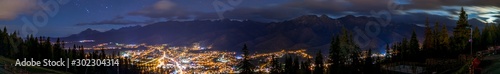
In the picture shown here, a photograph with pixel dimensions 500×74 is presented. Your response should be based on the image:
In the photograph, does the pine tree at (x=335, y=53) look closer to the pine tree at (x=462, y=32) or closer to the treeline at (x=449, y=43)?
the treeline at (x=449, y=43)

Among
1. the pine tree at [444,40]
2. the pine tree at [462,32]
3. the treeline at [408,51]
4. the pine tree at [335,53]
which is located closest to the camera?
the treeline at [408,51]

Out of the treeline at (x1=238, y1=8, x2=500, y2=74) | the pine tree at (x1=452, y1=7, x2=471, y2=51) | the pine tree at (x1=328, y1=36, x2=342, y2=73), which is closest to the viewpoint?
the treeline at (x1=238, y1=8, x2=500, y2=74)

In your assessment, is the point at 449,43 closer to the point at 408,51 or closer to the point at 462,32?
the point at 462,32

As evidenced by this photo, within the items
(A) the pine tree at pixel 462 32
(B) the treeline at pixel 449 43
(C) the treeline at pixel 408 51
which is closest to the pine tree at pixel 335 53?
(C) the treeline at pixel 408 51

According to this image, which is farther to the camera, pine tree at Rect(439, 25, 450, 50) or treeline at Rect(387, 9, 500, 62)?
pine tree at Rect(439, 25, 450, 50)

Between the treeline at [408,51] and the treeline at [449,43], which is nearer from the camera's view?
the treeline at [408,51]

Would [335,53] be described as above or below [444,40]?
below

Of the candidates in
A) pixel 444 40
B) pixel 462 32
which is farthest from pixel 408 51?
pixel 462 32

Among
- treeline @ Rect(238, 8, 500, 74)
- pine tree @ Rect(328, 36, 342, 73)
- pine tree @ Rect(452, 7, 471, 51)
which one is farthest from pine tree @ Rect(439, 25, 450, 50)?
pine tree @ Rect(328, 36, 342, 73)

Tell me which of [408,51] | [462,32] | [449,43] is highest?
[462,32]

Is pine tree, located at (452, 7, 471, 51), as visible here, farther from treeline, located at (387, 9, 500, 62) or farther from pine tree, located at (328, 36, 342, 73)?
pine tree, located at (328, 36, 342, 73)

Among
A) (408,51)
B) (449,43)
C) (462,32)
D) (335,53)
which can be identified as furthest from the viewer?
(408,51)

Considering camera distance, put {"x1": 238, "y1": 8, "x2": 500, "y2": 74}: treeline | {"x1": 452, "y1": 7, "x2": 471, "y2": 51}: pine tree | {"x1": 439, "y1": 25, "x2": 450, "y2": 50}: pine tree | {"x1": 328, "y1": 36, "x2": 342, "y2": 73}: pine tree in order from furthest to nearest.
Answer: {"x1": 439, "y1": 25, "x2": 450, "y2": 50}: pine tree → {"x1": 328, "y1": 36, "x2": 342, "y2": 73}: pine tree → {"x1": 452, "y1": 7, "x2": 471, "y2": 51}: pine tree → {"x1": 238, "y1": 8, "x2": 500, "y2": 74}: treeline
